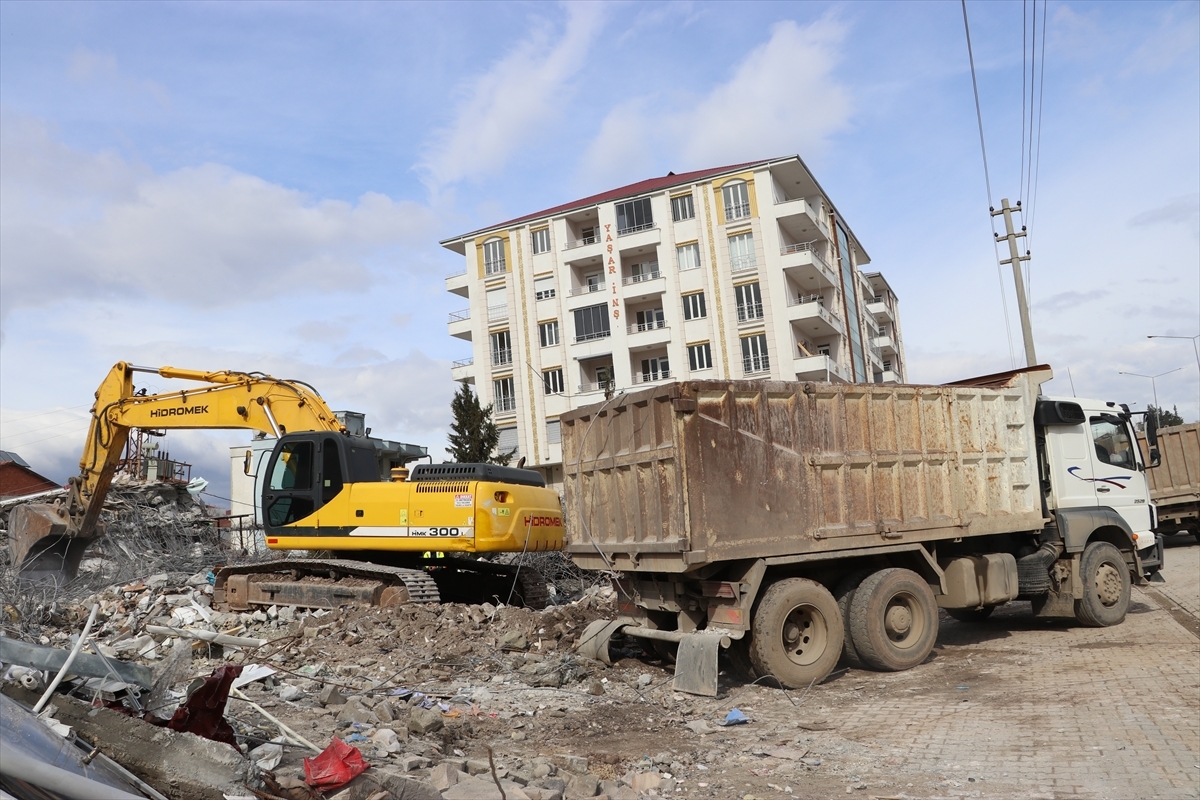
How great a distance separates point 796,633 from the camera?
856cm

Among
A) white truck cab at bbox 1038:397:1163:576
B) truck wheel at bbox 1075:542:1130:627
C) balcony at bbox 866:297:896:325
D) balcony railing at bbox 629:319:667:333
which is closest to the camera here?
truck wheel at bbox 1075:542:1130:627

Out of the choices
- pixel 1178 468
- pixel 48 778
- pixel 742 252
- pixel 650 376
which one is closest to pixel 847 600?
pixel 48 778

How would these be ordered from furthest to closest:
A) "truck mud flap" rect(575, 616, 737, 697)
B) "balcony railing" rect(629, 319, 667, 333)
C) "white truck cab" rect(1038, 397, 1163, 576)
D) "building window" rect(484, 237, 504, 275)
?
"building window" rect(484, 237, 504, 275), "balcony railing" rect(629, 319, 667, 333), "white truck cab" rect(1038, 397, 1163, 576), "truck mud flap" rect(575, 616, 737, 697)

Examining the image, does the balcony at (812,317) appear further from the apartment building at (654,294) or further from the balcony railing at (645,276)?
the balcony railing at (645,276)

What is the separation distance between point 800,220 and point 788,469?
3475 centimetres

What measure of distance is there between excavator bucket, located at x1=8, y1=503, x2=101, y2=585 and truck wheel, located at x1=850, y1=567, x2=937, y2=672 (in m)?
11.2

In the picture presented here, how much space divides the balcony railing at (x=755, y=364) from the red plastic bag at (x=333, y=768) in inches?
1450

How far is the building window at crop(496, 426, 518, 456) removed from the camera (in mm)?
44719

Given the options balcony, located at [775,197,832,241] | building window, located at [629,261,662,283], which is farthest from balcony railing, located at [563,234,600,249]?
balcony, located at [775,197,832,241]

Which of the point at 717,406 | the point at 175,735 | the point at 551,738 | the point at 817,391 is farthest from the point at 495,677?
the point at 175,735

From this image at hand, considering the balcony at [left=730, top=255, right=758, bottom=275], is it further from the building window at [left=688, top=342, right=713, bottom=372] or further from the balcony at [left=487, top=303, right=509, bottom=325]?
the balcony at [left=487, top=303, right=509, bottom=325]

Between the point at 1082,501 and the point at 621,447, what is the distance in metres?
6.21

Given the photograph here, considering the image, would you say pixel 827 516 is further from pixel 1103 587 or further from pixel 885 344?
pixel 885 344

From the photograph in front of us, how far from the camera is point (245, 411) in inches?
506
